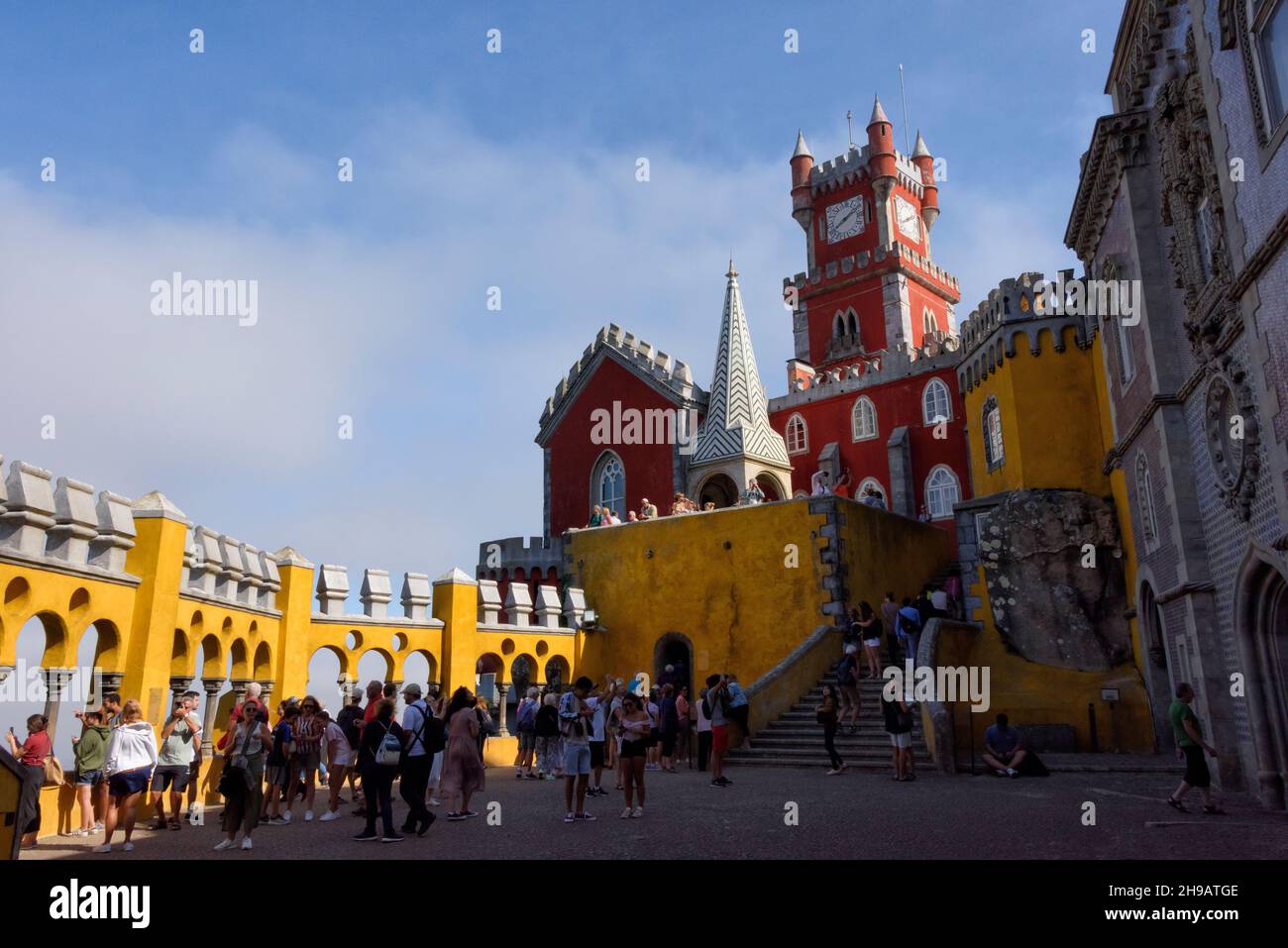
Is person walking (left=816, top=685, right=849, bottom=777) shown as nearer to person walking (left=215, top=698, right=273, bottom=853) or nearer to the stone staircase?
the stone staircase

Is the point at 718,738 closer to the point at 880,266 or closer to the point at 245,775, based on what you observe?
the point at 245,775

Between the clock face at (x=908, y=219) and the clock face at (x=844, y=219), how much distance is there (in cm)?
174

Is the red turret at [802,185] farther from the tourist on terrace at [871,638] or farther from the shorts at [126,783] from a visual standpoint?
the shorts at [126,783]

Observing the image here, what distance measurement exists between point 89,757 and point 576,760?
5.07 m

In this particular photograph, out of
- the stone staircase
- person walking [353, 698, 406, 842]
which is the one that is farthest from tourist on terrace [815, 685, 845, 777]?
person walking [353, 698, 406, 842]

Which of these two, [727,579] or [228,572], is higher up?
[727,579]

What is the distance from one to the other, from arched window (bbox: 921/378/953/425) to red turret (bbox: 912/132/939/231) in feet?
62.2

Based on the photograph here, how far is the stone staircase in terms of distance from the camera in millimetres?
14352

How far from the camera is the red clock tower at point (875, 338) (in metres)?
29.0

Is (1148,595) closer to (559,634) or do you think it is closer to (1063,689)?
(1063,689)

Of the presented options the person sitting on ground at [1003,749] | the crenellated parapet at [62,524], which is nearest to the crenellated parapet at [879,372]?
the person sitting on ground at [1003,749]

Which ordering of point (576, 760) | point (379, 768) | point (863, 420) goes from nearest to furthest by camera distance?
point (379, 768) < point (576, 760) < point (863, 420)

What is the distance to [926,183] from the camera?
4541 centimetres

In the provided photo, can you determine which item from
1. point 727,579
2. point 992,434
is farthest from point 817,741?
point 992,434
